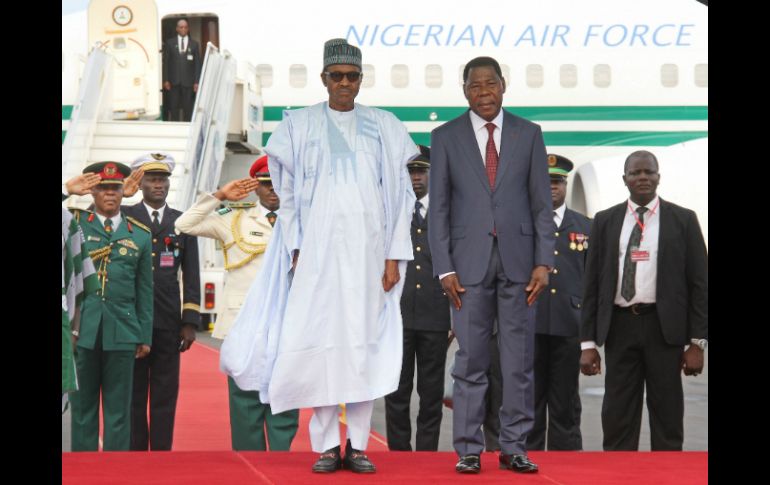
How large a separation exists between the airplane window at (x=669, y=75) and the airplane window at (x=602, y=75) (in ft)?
2.49

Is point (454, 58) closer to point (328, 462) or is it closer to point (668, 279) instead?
point (668, 279)

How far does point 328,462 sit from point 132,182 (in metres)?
2.70

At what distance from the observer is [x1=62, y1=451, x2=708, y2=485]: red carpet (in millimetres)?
4730

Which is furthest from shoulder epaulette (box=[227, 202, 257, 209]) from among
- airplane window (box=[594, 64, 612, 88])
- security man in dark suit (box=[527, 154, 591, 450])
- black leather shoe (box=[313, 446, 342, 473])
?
airplane window (box=[594, 64, 612, 88])

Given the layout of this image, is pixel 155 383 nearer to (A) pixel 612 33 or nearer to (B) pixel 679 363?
(B) pixel 679 363

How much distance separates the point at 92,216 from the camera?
263 inches

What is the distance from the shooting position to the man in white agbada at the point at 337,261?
4.97m

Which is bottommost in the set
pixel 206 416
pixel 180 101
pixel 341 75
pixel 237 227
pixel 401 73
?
pixel 206 416

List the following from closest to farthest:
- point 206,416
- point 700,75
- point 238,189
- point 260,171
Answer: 1. point 238,189
2. point 260,171
3. point 206,416
4. point 700,75

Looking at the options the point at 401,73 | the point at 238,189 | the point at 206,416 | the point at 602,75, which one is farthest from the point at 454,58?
the point at 238,189

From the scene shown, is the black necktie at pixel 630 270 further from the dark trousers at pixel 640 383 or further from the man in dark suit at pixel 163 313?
Result: the man in dark suit at pixel 163 313

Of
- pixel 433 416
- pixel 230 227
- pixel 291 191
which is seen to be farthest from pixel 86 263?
pixel 433 416

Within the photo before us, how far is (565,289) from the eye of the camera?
7168 millimetres

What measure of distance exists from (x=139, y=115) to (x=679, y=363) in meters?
14.2
